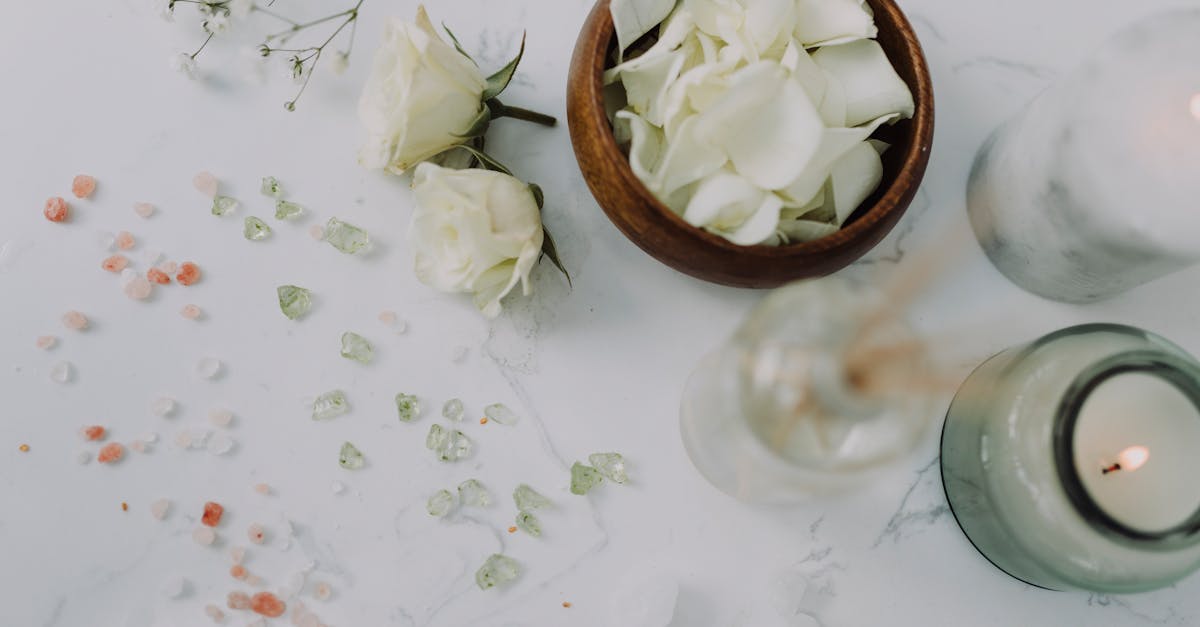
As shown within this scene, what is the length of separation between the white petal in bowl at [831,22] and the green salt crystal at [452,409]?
11.8 inches

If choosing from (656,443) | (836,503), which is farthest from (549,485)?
(836,503)

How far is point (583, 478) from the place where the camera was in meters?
0.58

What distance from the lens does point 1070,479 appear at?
0.46 meters

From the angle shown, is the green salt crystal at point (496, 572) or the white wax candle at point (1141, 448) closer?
the white wax candle at point (1141, 448)

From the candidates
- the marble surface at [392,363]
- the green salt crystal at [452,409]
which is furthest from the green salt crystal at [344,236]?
the green salt crystal at [452,409]

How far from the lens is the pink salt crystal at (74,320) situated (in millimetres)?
596

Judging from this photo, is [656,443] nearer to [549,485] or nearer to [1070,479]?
[549,485]

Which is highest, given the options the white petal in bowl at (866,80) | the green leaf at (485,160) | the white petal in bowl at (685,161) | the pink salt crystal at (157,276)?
the white petal in bowl at (866,80)

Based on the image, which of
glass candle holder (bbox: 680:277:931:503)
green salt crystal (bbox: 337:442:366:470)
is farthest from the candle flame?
green salt crystal (bbox: 337:442:366:470)

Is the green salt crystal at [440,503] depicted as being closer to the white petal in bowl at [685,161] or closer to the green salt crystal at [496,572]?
the green salt crystal at [496,572]

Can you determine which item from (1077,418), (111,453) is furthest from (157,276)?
(1077,418)

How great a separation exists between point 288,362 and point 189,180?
5.4 inches

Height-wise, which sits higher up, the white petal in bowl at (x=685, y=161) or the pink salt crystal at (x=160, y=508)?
the white petal in bowl at (x=685, y=161)

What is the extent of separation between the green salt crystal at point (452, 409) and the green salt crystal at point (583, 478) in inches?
3.2
